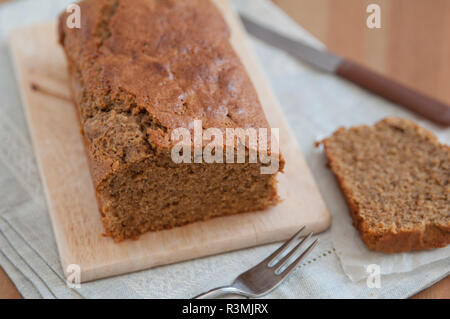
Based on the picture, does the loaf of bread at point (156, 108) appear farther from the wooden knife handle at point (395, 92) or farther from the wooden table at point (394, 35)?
the wooden table at point (394, 35)

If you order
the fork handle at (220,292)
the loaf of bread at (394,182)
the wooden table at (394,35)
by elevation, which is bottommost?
the fork handle at (220,292)

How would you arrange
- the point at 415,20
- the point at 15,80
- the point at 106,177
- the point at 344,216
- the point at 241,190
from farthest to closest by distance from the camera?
the point at 415,20 → the point at 15,80 → the point at 344,216 → the point at 241,190 → the point at 106,177

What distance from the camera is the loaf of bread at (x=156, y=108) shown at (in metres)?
3.23

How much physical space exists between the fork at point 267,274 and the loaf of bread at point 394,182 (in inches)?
16.8

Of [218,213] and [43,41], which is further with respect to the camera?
[43,41]

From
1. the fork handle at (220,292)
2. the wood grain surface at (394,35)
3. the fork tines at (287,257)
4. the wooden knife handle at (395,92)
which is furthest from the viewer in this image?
the wood grain surface at (394,35)

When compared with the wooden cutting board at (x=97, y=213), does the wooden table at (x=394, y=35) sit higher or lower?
higher

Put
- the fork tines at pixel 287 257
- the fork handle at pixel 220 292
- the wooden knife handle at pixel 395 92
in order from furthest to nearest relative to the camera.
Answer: the wooden knife handle at pixel 395 92
the fork tines at pixel 287 257
the fork handle at pixel 220 292

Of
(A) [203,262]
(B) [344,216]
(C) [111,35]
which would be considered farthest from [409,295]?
(C) [111,35]

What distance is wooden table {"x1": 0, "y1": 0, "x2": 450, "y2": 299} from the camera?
4602 mm

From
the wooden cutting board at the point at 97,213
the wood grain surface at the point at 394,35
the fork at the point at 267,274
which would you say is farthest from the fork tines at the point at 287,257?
the wood grain surface at the point at 394,35

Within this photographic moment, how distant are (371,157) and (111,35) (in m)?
1.94

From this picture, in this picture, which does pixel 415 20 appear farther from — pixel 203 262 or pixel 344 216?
pixel 203 262

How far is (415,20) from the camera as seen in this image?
16.0 feet
